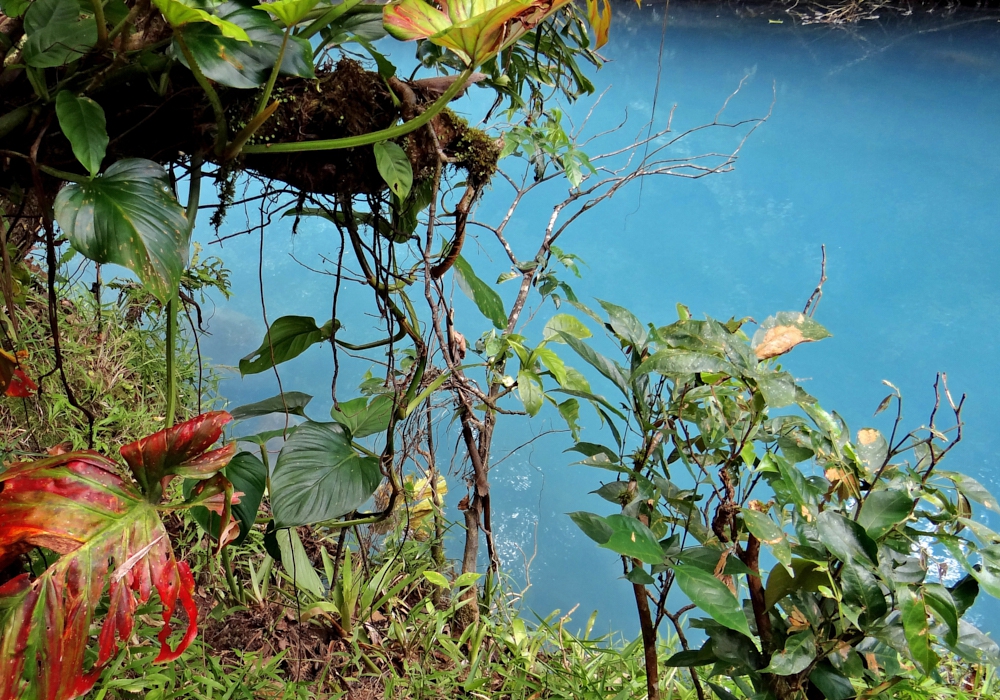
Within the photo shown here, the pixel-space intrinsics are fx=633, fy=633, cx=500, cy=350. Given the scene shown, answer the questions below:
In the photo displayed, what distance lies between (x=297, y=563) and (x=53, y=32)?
0.99m

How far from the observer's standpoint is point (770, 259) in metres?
2.96

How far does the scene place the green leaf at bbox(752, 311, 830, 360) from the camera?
2.29 feet

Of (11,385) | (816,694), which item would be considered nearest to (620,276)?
(816,694)

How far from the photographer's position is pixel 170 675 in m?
1.04

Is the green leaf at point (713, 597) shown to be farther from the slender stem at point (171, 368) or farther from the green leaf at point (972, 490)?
the slender stem at point (171, 368)

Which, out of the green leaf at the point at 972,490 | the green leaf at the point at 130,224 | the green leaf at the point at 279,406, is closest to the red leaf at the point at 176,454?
the green leaf at the point at 130,224

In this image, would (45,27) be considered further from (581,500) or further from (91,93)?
(581,500)

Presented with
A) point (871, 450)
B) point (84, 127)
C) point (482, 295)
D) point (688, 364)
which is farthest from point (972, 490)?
point (84, 127)

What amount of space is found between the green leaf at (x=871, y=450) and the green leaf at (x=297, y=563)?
0.94 metres

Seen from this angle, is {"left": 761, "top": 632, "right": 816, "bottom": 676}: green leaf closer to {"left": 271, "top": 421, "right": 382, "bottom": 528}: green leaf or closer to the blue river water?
{"left": 271, "top": 421, "right": 382, "bottom": 528}: green leaf

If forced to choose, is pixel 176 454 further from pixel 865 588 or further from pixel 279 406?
pixel 865 588

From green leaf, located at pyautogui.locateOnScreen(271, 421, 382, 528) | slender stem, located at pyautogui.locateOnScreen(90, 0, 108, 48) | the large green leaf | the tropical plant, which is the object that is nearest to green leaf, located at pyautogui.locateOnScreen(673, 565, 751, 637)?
the tropical plant

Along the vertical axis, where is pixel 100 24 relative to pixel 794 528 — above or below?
above

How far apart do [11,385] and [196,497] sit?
15.4 inches
